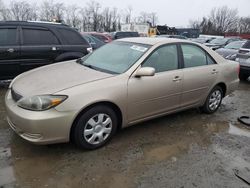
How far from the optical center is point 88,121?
3.27m

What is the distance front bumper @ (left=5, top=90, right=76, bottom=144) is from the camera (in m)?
2.94

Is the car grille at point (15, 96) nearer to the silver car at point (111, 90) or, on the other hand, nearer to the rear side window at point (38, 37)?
the silver car at point (111, 90)

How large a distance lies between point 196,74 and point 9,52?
159 inches

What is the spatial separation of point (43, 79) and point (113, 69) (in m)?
1.00

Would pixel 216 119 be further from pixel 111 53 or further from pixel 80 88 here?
pixel 80 88

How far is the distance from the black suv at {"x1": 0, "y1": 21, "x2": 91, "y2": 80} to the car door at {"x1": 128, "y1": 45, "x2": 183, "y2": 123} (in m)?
3.01

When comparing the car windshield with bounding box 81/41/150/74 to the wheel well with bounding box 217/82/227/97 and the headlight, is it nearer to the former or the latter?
the headlight

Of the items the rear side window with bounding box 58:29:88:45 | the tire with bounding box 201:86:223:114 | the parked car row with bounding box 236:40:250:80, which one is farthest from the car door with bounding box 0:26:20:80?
the parked car row with bounding box 236:40:250:80

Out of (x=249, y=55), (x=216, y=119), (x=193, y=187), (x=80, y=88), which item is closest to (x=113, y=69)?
(x=80, y=88)

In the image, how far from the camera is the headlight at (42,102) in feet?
9.80

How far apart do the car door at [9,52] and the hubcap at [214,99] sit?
4279mm

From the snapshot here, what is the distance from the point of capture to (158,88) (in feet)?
12.6

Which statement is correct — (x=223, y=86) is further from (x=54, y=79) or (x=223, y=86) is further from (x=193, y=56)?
(x=54, y=79)

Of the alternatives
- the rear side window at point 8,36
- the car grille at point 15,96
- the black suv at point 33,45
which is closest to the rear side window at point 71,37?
the black suv at point 33,45
